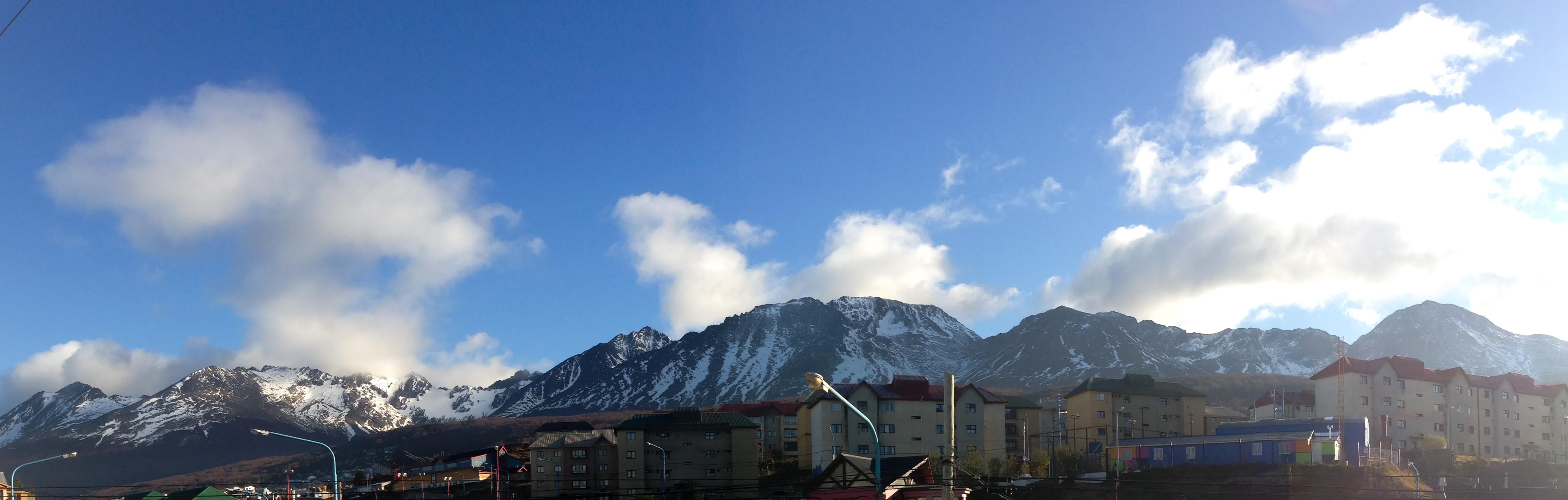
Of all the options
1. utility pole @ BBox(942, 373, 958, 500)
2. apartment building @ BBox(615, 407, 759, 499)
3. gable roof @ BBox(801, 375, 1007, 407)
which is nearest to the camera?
utility pole @ BBox(942, 373, 958, 500)

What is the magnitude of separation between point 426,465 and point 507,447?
14.3 m

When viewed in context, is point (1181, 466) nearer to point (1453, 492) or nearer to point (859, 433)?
point (1453, 492)

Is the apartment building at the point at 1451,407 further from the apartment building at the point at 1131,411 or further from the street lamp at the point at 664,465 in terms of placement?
the street lamp at the point at 664,465

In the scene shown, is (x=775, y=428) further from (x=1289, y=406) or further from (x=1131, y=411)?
(x=1289, y=406)

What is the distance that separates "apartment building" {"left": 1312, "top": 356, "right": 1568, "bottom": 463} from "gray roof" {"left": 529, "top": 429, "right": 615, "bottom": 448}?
85775mm

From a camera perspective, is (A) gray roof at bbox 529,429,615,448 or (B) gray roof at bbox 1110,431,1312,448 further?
(A) gray roof at bbox 529,429,615,448

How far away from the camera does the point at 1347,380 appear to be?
423 feet

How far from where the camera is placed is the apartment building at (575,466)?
399 ft

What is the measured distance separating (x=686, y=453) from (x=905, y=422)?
24.8 metres

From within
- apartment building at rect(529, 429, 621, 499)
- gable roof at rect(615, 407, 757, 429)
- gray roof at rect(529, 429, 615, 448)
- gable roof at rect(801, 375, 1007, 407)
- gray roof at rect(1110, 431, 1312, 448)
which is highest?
gable roof at rect(801, 375, 1007, 407)

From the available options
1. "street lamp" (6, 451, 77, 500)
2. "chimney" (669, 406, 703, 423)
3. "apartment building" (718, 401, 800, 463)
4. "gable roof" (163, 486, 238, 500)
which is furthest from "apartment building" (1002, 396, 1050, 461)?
"street lamp" (6, 451, 77, 500)

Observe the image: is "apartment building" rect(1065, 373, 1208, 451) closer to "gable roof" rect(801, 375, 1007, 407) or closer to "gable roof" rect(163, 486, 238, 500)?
"gable roof" rect(801, 375, 1007, 407)

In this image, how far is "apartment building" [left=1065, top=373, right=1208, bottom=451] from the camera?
139 meters

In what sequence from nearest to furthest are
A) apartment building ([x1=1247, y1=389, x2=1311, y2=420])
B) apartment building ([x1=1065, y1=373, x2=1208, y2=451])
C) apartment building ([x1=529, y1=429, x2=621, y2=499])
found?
apartment building ([x1=529, y1=429, x2=621, y2=499]), apartment building ([x1=1065, y1=373, x2=1208, y2=451]), apartment building ([x1=1247, y1=389, x2=1311, y2=420])
